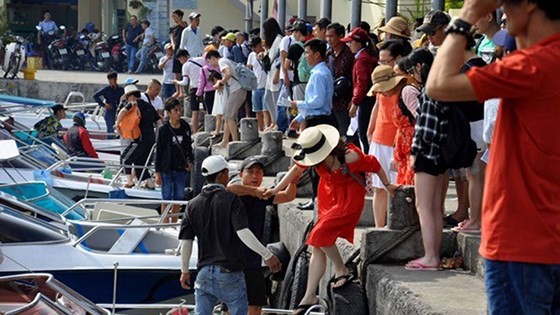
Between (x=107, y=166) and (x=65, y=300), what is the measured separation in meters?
11.6

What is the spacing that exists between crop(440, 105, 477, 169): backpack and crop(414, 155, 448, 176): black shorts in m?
0.08

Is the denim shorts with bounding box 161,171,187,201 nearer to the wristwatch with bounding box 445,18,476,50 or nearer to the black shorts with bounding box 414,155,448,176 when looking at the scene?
the black shorts with bounding box 414,155,448,176

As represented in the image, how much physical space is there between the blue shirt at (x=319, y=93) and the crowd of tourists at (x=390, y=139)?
2 centimetres

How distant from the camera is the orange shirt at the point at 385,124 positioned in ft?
36.1

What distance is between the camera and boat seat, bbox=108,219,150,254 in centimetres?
1253

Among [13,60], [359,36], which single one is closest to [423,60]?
[359,36]

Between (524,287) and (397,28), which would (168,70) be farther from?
(524,287)

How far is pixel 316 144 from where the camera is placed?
33.3 feet

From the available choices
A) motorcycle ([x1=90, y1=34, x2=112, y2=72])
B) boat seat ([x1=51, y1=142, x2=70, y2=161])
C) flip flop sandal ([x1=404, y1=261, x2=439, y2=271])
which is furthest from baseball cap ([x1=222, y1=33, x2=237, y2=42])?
motorcycle ([x1=90, y1=34, x2=112, y2=72])

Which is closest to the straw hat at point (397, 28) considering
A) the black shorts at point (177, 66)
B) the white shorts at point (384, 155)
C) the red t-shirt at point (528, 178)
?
the white shorts at point (384, 155)

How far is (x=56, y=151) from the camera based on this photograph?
20438 millimetres

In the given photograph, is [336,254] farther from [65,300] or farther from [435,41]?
[65,300]

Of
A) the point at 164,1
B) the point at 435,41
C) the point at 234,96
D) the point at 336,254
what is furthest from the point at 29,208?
the point at 164,1

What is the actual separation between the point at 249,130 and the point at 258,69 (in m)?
2.00
